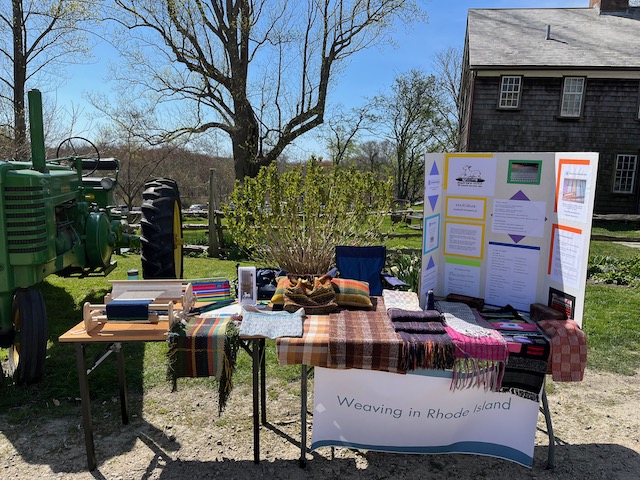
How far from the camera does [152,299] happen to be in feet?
9.36

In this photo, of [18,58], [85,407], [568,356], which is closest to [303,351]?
[85,407]

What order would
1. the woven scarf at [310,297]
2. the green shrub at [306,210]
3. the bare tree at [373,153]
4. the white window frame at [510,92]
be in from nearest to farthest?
the woven scarf at [310,297] < the green shrub at [306,210] < the white window frame at [510,92] < the bare tree at [373,153]

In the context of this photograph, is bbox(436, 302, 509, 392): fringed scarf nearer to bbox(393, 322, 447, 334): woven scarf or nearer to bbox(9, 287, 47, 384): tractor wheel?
bbox(393, 322, 447, 334): woven scarf

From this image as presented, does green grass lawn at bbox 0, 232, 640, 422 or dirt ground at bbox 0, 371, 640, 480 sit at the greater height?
green grass lawn at bbox 0, 232, 640, 422

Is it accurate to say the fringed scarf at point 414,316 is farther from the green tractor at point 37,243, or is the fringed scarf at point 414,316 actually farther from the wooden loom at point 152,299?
the green tractor at point 37,243

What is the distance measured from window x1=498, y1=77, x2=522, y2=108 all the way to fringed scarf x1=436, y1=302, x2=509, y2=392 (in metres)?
14.3

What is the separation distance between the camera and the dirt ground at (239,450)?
2744 mm

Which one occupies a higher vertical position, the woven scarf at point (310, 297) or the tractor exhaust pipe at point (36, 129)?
the tractor exhaust pipe at point (36, 129)

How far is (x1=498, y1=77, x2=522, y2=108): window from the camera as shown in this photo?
15086mm

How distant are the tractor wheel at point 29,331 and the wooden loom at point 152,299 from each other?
24.6 inches

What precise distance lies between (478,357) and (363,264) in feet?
5.54

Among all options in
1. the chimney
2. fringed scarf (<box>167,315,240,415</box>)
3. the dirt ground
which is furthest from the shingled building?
fringed scarf (<box>167,315,240,415</box>)

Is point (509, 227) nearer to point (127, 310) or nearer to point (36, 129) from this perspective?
point (127, 310)

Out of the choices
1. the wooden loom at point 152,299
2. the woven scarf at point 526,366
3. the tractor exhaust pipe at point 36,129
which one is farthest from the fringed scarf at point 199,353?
the tractor exhaust pipe at point 36,129
